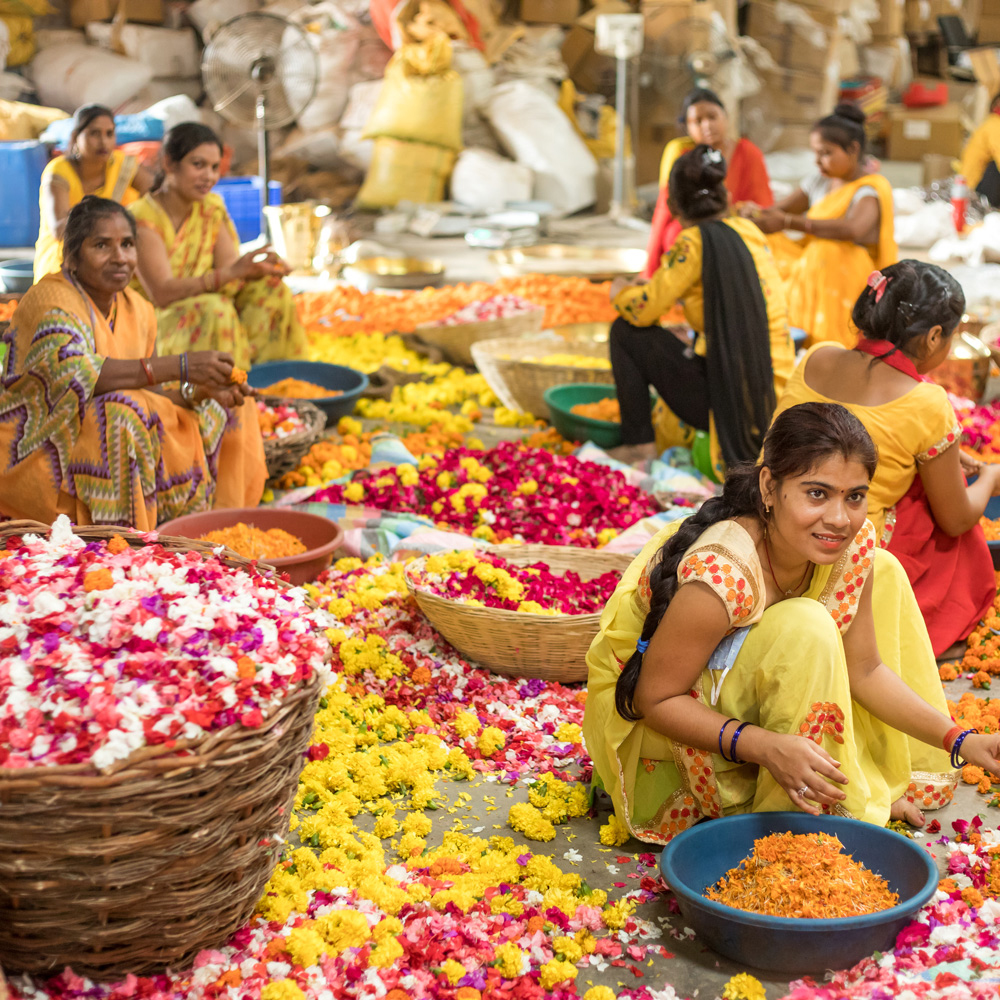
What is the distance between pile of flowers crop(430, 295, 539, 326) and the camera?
21.6ft

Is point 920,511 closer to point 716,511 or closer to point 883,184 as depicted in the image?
point 716,511

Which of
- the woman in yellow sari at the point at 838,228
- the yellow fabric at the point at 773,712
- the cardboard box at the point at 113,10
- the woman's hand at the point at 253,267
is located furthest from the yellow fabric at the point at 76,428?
the cardboard box at the point at 113,10

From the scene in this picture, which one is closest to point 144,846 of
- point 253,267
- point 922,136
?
point 253,267

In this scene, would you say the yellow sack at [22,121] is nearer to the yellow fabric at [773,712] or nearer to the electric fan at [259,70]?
the electric fan at [259,70]

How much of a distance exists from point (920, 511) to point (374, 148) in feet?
32.2

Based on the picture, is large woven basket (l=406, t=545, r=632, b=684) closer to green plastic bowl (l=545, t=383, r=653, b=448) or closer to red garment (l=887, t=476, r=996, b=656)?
red garment (l=887, t=476, r=996, b=656)

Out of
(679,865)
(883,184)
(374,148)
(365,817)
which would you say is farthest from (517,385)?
(374,148)

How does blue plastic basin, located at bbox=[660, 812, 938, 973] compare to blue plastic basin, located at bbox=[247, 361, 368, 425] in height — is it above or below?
below

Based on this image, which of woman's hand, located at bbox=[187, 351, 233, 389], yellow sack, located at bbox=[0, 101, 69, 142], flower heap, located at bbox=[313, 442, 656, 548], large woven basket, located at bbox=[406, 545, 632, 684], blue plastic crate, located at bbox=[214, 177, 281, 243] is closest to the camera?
large woven basket, located at bbox=[406, 545, 632, 684]

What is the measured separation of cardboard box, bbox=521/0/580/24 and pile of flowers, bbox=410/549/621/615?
11.2 m

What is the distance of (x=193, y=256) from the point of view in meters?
4.98

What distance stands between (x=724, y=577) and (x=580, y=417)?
3006 millimetres

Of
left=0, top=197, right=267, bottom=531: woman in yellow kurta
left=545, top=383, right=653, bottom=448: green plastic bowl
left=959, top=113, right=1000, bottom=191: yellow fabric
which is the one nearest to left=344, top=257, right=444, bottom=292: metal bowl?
left=545, top=383, right=653, bottom=448: green plastic bowl

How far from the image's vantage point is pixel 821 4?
1355 cm
